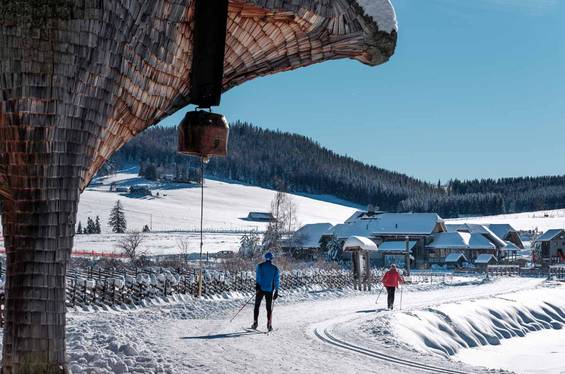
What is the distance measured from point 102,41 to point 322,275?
31.0 m

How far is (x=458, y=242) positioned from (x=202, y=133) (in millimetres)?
67983

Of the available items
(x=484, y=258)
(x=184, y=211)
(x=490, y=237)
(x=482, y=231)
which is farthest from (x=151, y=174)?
(x=484, y=258)

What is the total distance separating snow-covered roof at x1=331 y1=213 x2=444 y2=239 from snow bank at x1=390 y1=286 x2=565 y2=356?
4121cm

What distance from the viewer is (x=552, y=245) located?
240 ft

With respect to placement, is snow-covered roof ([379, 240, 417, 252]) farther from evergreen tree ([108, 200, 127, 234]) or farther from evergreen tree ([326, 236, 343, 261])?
evergreen tree ([108, 200, 127, 234])

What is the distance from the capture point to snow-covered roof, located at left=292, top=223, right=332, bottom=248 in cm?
7594

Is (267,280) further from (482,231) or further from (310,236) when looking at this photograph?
(482,231)

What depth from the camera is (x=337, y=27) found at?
6.64 m

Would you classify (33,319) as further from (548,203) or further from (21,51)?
(548,203)

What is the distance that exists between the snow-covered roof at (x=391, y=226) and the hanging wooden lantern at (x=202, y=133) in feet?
213

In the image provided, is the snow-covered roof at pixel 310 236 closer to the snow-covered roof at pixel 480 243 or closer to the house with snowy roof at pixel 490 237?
the snow-covered roof at pixel 480 243

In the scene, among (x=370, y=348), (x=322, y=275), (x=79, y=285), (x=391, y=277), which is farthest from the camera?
(x=322, y=275)

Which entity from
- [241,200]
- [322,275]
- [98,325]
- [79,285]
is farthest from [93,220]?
[98,325]

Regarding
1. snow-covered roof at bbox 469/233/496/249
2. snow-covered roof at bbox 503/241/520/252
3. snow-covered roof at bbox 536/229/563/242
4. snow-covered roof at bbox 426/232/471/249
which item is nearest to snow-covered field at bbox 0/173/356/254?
snow-covered roof at bbox 426/232/471/249
